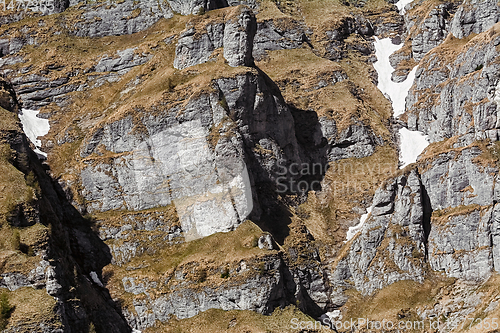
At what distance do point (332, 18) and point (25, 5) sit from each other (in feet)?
205

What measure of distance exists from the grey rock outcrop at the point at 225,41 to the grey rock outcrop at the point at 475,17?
126ft

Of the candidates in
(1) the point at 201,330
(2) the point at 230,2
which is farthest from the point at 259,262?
(2) the point at 230,2

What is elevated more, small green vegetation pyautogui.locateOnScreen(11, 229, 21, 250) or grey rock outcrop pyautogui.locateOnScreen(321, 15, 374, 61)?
grey rock outcrop pyautogui.locateOnScreen(321, 15, 374, 61)

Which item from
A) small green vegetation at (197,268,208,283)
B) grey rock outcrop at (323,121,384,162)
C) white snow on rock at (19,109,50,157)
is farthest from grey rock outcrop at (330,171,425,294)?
white snow on rock at (19,109,50,157)

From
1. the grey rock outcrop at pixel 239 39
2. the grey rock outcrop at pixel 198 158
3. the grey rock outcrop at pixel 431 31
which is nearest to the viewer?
the grey rock outcrop at pixel 198 158

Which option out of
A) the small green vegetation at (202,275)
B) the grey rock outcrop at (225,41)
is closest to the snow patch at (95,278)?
the small green vegetation at (202,275)

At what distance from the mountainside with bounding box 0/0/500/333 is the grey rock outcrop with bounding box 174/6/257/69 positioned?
31cm

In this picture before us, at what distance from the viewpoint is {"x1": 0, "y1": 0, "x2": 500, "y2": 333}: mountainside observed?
273ft

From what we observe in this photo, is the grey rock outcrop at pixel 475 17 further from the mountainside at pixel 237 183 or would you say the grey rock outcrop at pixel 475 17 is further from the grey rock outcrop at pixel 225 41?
the grey rock outcrop at pixel 225 41

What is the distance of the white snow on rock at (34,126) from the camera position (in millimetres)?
106250

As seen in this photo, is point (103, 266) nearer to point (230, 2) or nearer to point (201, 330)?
point (201, 330)

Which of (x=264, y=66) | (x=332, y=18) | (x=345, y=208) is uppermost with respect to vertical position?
(x=332, y=18)

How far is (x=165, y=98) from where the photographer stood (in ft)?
327

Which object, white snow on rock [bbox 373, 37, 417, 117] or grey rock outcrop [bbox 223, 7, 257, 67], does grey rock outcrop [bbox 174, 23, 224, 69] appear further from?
white snow on rock [bbox 373, 37, 417, 117]
